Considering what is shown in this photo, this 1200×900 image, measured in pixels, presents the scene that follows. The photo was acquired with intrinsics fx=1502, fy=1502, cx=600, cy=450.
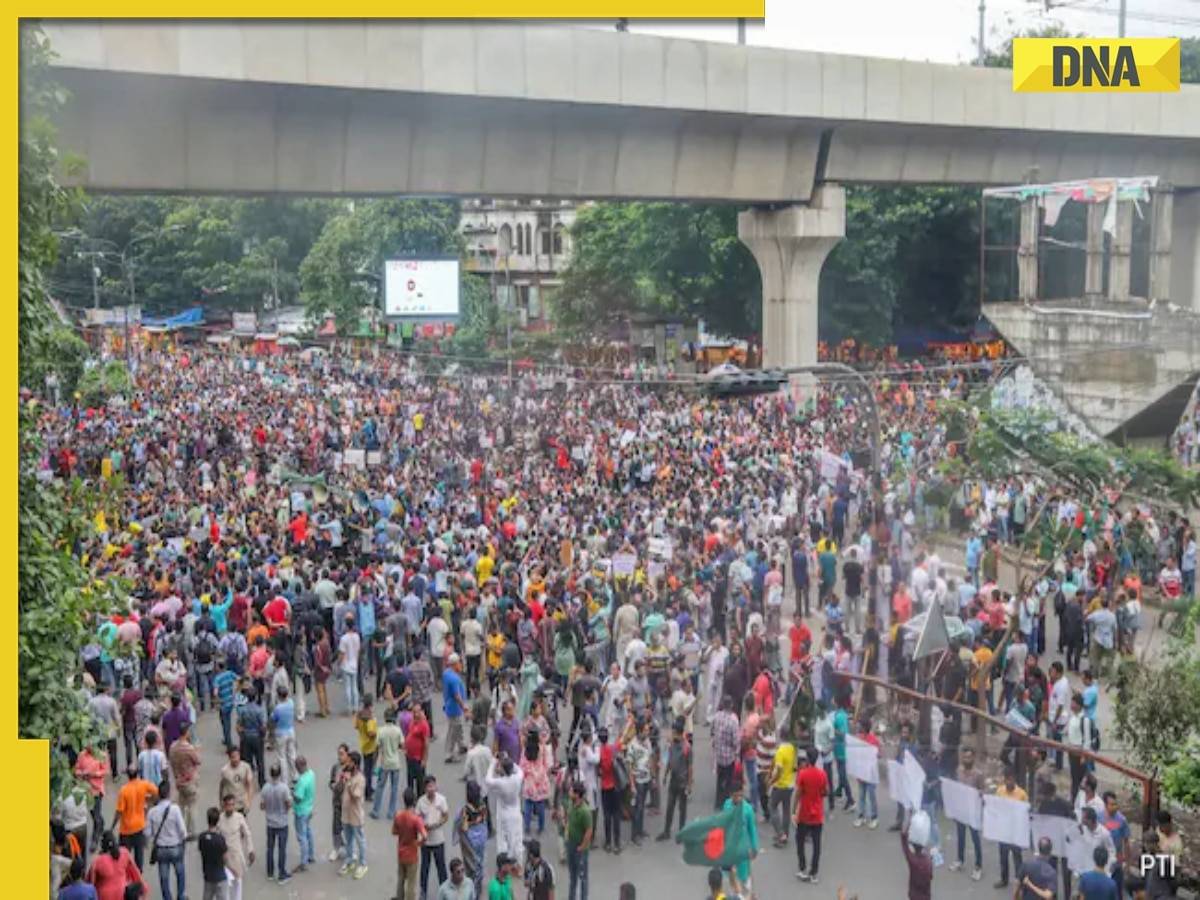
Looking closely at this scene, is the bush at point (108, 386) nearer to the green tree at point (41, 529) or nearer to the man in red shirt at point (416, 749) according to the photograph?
the man in red shirt at point (416, 749)

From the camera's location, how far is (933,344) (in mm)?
52000

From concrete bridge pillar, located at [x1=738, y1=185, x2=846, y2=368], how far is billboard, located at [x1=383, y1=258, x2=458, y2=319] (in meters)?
17.7

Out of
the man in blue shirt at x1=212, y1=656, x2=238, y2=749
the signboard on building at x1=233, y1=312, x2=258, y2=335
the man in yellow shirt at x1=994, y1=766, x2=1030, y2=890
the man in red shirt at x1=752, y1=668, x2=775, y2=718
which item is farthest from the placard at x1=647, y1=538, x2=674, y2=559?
the signboard on building at x1=233, y1=312, x2=258, y2=335

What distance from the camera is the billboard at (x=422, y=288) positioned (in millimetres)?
50906

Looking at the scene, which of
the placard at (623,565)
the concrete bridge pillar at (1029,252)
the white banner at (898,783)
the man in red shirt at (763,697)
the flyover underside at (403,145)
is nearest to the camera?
the white banner at (898,783)

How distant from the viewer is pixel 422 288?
51.5 metres

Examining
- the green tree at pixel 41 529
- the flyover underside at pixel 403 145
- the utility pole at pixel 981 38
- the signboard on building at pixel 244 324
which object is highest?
the utility pole at pixel 981 38

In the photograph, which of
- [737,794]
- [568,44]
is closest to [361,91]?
[568,44]

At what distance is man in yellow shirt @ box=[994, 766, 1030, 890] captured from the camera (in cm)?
1180

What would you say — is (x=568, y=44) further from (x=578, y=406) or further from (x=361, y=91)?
(x=578, y=406)

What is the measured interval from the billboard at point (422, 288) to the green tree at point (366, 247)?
442cm

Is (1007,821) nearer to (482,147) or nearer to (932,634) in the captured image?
(932,634)

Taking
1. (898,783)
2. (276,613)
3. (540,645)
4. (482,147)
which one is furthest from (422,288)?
(898,783)

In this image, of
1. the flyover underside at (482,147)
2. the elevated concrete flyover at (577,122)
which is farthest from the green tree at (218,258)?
the flyover underside at (482,147)
